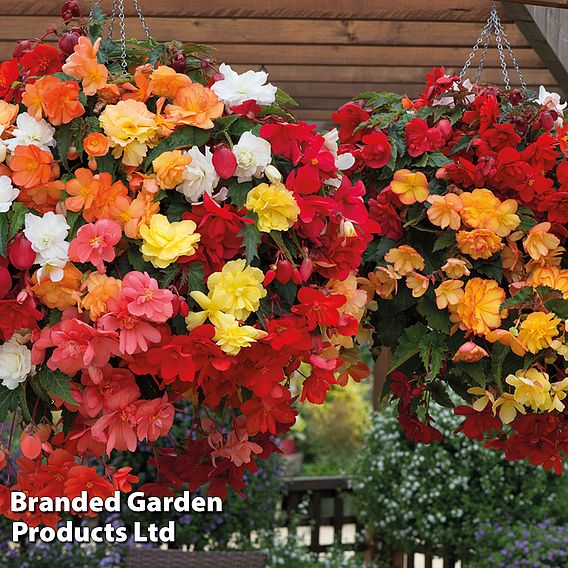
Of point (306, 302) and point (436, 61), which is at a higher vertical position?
point (436, 61)

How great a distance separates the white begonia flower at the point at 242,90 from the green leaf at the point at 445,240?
1.20 feet

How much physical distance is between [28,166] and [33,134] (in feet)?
0.16

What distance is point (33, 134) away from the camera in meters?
1.11

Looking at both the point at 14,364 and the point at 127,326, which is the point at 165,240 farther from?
the point at 14,364

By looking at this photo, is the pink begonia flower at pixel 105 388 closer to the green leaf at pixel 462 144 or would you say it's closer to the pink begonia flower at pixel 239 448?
the pink begonia flower at pixel 239 448

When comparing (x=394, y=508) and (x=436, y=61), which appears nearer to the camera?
(x=436, y=61)

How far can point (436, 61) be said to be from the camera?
266 cm

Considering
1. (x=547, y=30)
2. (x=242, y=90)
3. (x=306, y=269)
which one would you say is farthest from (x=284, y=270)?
(x=547, y=30)

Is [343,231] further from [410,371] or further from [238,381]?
[410,371]

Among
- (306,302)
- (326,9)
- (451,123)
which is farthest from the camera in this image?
(326,9)

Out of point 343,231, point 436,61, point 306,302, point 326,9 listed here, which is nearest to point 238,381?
point 306,302

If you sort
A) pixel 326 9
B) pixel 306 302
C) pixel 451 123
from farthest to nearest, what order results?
pixel 326 9 < pixel 451 123 < pixel 306 302

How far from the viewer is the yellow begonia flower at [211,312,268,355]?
1.02 m

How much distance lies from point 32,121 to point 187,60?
25 cm
